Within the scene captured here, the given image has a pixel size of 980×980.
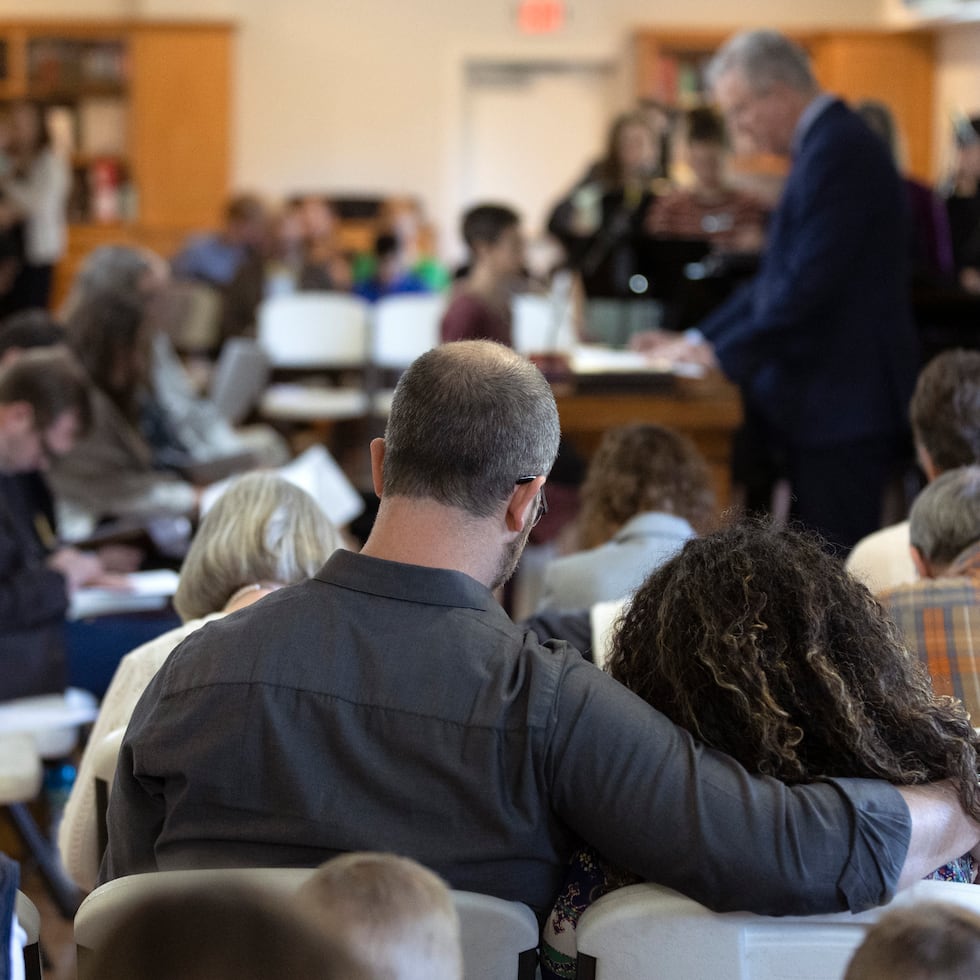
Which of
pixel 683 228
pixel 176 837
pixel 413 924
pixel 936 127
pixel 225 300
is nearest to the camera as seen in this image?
pixel 413 924

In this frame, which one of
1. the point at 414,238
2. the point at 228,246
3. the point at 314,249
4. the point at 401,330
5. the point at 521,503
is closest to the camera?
the point at 521,503

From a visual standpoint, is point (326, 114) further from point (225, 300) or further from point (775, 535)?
point (775, 535)

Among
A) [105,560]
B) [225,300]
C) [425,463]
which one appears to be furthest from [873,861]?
[225,300]

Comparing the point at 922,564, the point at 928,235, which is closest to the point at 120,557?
the point at 922,564

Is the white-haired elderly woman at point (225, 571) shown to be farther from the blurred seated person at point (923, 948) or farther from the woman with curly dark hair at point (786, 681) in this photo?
the blurred seated person at point (923, 948)

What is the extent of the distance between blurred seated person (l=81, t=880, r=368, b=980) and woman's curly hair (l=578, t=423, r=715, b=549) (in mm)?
1677

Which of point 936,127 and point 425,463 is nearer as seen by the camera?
point 425,463

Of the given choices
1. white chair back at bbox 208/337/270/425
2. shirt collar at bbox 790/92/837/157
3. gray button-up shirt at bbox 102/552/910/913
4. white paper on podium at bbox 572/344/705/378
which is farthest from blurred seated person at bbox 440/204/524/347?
gray button-up shirt at bbox 102/552/910/913

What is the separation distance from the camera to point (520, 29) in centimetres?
1030

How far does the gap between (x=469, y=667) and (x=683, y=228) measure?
3901 mm

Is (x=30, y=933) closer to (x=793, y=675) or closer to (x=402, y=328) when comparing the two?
(x=793, y=675)

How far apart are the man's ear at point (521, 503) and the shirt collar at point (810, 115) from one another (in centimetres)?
228

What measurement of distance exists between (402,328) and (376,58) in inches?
169

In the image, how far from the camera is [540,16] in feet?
33.5
